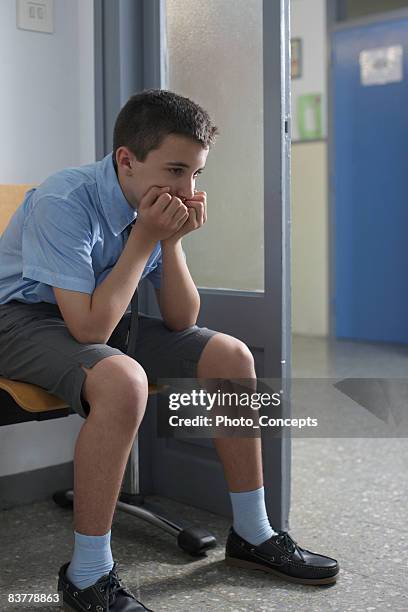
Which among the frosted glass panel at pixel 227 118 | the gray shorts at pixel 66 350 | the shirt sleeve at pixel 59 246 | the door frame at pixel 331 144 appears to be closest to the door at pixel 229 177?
the frosted glass panel at pixel 227 118

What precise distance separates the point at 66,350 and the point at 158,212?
307 mm

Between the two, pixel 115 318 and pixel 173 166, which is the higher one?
pixel 173 166

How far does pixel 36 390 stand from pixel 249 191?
0.74 m

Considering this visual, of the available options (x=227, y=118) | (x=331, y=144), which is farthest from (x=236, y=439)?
(x=331, y=144)

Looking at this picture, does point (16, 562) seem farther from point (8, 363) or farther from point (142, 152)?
point (142, 152)

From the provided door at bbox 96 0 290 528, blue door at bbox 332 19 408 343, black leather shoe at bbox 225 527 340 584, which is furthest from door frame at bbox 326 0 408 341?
black leather shoe at bbox 225 527 340 584

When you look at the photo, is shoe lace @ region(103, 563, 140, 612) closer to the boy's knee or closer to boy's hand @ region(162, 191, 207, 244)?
the boy's knee

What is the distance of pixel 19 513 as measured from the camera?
2199mm

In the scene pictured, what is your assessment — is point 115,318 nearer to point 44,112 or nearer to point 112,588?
point 112,588

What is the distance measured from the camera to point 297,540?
6.56ft

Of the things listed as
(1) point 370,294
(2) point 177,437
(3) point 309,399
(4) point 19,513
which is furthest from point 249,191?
(1) point 370,294

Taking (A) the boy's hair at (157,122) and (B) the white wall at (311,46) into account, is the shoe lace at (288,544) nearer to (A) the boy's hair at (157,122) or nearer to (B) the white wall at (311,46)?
(A) the boy's hair at (157,122)

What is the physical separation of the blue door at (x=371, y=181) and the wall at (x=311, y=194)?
0.33ft

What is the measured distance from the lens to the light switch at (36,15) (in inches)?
87.7
